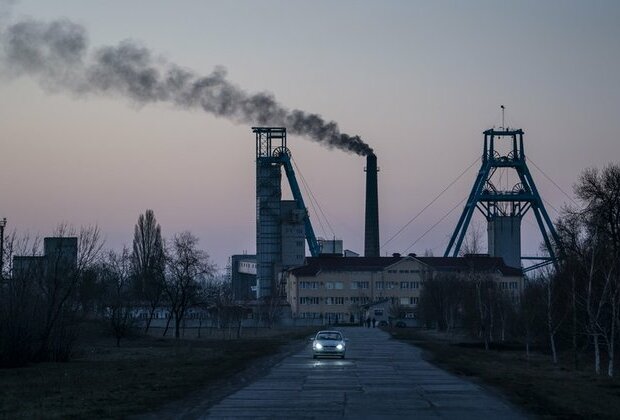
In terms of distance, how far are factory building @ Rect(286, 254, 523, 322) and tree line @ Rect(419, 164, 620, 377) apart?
5714 cm

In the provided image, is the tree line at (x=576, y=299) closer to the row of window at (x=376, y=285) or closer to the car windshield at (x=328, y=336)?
the car windshield at (x=328, y=336)

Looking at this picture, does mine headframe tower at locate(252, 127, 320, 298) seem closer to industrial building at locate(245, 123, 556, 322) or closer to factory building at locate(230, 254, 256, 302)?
industrial building at locate(245, 123, 556, 322)

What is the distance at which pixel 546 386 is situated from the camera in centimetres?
3228

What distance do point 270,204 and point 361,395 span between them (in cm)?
9848

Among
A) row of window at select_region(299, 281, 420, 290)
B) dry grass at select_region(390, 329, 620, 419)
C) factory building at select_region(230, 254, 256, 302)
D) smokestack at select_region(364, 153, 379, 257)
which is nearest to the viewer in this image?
dry grass at select_region(390, 329, 620, 419)

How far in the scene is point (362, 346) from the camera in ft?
216

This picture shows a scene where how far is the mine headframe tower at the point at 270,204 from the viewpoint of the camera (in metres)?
123

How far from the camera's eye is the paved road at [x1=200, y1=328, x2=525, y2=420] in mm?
23094

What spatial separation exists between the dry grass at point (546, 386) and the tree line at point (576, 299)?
276 centimetres

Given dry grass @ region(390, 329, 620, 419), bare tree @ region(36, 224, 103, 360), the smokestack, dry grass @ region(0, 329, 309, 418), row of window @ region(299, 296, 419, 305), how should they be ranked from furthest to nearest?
row of window @ region(299, 296, 419, 305)
the smokestack
bare tree @ region(36, 224, 103, 360)
dry grass @ region(390, 329, 620, 419)
dry grass @ region(0, 329, 309, 418)

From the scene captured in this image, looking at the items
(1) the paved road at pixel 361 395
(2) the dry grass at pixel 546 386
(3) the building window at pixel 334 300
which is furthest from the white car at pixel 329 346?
(3) the building window at pixel 334 300

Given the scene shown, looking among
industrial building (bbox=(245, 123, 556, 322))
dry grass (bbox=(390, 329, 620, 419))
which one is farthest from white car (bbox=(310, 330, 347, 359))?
industrial building (bbox=(245, 123, 556, 322))

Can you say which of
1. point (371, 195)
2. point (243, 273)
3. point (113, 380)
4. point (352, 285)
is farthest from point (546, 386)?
point (243, 273)

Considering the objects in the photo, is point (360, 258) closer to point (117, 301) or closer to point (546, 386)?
point (117, 301)
